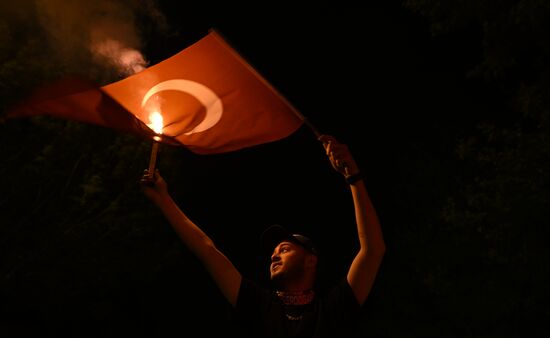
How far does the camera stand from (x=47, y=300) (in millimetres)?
12562

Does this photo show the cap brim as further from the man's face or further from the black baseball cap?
the man's face

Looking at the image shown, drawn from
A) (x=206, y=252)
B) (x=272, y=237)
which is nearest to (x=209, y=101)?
(x=272, y=237)

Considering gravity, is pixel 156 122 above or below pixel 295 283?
above

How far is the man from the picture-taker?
2740 mm

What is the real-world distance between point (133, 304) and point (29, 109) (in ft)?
66.9

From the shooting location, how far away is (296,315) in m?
2.81

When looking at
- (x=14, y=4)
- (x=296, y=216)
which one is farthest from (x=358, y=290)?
(x=296, y=216)

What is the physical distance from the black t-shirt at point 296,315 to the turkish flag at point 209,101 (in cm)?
129

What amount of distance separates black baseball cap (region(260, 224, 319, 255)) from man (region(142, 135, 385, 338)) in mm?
61

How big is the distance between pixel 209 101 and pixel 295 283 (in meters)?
1.63

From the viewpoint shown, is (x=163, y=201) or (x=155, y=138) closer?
(x=163, y=201)

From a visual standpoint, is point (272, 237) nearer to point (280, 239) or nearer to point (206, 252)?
point (280, 239)

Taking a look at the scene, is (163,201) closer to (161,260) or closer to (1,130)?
(1,130)

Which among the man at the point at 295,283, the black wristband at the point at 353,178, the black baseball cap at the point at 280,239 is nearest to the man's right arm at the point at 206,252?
the man at the point at 295,283
